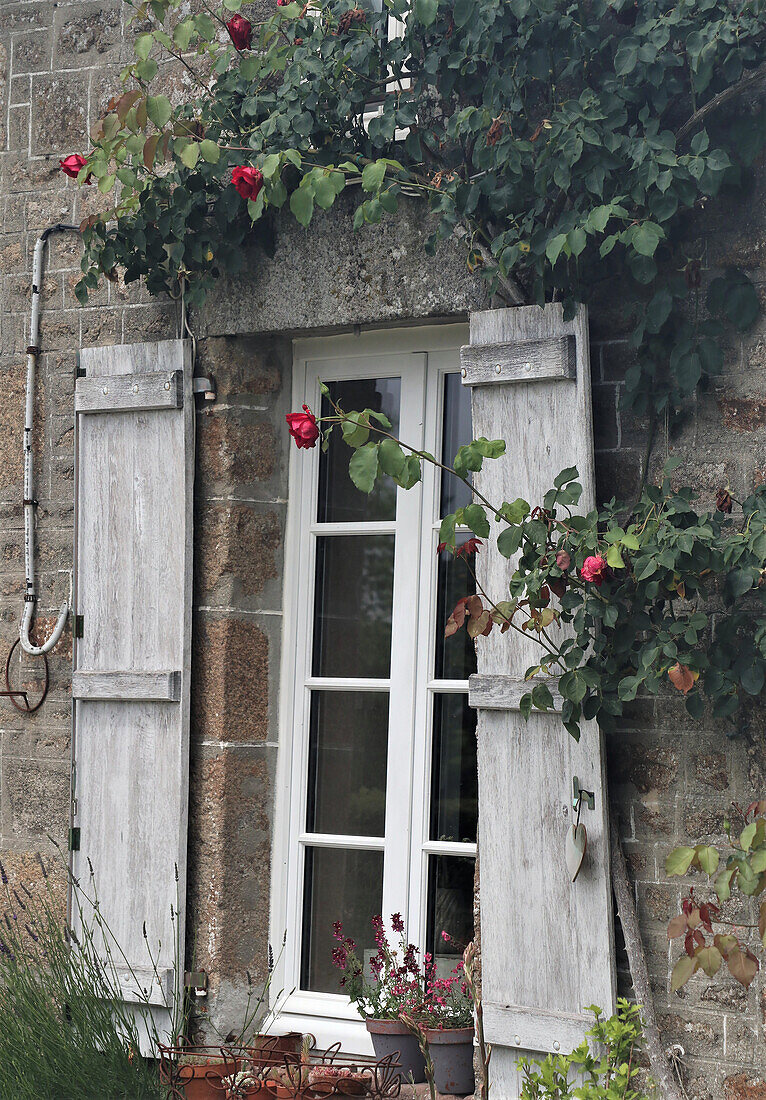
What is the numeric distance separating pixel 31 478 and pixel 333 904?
1.59 m

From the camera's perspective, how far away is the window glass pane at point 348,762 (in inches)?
143

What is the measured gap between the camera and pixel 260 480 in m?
3.73

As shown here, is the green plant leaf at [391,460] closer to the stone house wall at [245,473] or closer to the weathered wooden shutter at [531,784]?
the weathered wooden shutter at [531,784]

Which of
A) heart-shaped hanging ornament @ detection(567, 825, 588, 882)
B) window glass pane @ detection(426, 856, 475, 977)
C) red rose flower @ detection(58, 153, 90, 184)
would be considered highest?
red rose flower @ detection(58, 153, 90, 184)

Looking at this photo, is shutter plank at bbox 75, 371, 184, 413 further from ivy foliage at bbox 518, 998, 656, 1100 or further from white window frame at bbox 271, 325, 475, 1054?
ivy foliage at bbox 518, 998, 656, 1100

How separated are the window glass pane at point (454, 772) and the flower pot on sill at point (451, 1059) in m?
0.50

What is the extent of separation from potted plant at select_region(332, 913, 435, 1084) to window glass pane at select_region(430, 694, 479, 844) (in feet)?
0.91

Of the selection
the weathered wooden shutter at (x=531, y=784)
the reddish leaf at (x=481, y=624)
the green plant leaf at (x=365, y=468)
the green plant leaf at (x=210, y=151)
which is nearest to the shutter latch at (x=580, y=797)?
the weathered wooden shutter at (x=531, y=784)

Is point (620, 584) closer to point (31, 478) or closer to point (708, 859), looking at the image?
point (708, 859)

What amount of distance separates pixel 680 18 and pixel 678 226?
18.1 inches

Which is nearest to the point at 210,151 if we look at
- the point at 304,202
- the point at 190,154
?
the point at 190,154

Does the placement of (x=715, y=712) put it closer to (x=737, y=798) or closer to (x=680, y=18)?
(x=737, y=798)

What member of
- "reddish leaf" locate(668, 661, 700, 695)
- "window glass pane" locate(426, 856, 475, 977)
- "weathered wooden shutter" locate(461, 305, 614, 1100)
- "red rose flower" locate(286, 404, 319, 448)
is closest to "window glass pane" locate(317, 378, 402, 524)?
"weathered wooden shutter" locate(461, 305, 614, 1100)

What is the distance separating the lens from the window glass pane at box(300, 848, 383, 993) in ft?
11.8
